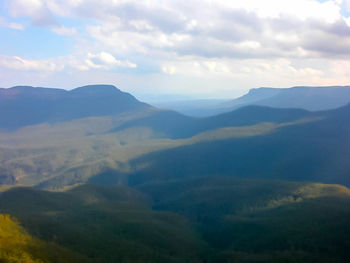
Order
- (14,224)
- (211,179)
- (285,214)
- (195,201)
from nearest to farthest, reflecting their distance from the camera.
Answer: (14,224), (285,214), (195,201), (211,179)

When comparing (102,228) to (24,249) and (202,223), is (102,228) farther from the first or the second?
(202,223)

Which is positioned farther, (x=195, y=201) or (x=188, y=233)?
(x=195, y=201)

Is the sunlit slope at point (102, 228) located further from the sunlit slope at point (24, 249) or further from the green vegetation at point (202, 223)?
the sunlit slope at point (24, 249)

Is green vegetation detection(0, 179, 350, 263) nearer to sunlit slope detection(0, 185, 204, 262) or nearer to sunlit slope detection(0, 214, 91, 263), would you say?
sunlit slope detection(0, 185, 204, 262)

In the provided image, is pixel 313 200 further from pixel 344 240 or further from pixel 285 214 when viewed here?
pixel 344 240

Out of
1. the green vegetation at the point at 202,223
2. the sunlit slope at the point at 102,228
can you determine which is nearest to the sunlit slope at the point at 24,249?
the green vegetation at the point at 202,223

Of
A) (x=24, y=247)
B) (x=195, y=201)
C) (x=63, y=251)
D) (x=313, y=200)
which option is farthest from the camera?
(x=195, y=201)

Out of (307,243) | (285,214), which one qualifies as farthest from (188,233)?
(307,243)
